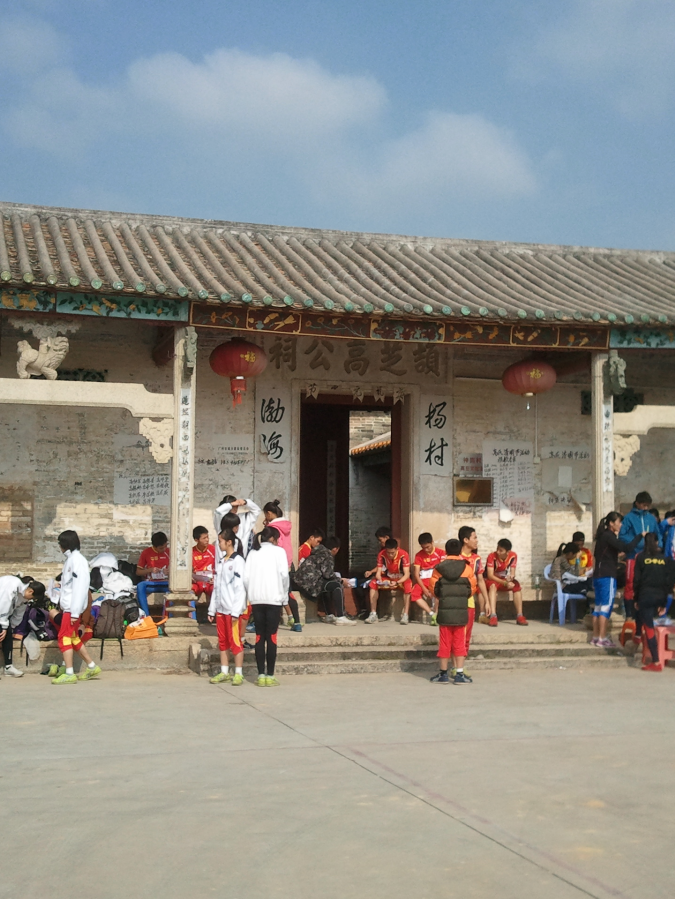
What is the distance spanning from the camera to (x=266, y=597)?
27.0 ft

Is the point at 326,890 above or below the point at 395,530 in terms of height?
below

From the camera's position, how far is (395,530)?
12.0 metres

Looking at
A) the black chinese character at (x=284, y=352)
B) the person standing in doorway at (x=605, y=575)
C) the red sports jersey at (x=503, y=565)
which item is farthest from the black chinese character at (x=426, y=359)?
the person standing in doorway at (x=605, y=575)

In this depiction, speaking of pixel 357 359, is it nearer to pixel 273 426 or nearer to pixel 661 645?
pixel 273 426

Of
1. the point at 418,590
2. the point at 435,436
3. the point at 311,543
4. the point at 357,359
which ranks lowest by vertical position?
the point at 418,590

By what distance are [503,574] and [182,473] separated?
3.79 meters

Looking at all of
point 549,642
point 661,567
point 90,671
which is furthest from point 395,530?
point 90,671

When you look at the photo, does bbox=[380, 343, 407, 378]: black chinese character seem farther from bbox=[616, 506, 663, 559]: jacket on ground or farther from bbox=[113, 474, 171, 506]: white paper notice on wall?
bbox=[616, 506, 663, 559]: jacket on ground

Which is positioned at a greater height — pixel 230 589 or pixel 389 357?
pixel 389 357

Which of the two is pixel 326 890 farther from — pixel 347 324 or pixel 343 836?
pixel 347 324

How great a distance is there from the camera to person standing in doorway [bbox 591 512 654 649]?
986cm

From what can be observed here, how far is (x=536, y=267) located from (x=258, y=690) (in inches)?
273

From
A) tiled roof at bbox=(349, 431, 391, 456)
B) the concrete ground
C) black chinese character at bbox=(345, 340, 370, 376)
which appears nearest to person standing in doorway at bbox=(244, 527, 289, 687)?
the concrete ground

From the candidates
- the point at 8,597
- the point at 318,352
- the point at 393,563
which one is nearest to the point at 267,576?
the point at 8,597
